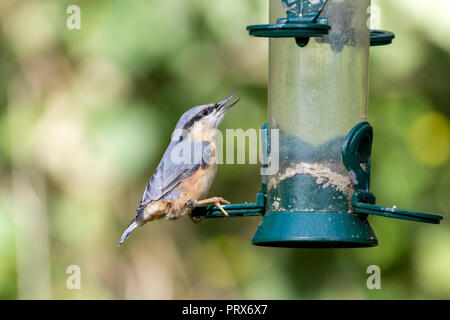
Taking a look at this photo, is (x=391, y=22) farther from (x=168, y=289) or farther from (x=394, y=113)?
(x=168, y=289)

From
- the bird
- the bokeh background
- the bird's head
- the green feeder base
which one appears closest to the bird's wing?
the bird

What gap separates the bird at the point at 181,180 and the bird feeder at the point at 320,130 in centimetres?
47

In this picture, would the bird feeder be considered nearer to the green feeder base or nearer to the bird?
the green feeder base

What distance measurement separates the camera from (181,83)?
23.8ft

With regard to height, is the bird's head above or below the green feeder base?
above

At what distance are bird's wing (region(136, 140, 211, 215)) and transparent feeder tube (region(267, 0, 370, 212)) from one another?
2.81ft

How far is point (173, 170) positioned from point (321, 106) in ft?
4.22

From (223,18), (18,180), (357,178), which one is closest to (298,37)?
(357,178)

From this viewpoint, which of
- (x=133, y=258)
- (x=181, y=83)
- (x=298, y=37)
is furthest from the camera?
(x=133, y=258)

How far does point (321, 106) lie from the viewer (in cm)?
557

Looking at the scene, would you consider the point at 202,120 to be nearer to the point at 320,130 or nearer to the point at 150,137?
the point at 150,137

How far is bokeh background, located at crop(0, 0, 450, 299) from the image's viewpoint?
22.7 ft

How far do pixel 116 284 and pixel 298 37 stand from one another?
3.34 metres

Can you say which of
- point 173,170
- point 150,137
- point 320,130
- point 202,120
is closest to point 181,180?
point 173,170
